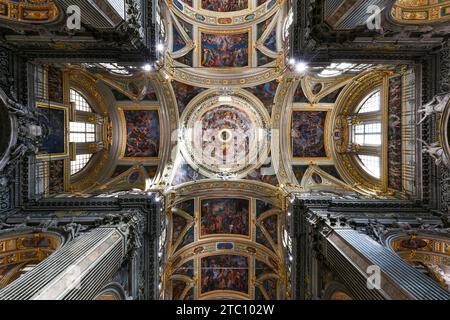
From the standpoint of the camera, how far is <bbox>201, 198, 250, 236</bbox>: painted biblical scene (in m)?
21.5

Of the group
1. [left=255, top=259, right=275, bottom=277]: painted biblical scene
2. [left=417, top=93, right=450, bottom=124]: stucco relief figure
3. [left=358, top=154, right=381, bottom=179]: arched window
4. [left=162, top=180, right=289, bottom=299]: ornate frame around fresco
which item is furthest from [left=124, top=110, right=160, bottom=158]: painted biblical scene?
[left=417, top=93, right=450, bottom=124]: stucco relief figure

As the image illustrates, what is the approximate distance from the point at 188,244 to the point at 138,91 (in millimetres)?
12944

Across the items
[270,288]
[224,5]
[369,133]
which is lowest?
[270,288]

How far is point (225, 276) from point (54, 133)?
56.0 feet

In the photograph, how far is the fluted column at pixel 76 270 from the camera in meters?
6.71

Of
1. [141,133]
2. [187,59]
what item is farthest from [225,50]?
[141,133]

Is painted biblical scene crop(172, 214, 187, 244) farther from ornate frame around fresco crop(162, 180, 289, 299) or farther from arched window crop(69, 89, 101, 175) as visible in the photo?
arched window crop(69, 89, 101, 175)

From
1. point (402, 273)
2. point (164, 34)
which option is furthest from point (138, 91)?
point (402, 273)

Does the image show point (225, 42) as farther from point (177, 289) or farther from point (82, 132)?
point (177, 289)

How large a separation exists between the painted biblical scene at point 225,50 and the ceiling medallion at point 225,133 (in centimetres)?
228

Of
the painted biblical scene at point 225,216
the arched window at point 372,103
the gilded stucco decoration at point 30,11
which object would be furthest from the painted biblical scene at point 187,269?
the gilded stucco decoration at point 30,11

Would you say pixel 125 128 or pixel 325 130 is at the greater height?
pixel 125 128

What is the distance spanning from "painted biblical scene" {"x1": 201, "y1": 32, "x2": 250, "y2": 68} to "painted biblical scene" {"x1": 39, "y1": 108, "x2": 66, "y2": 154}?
1122cm

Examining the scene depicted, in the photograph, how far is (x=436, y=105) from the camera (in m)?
11.4
